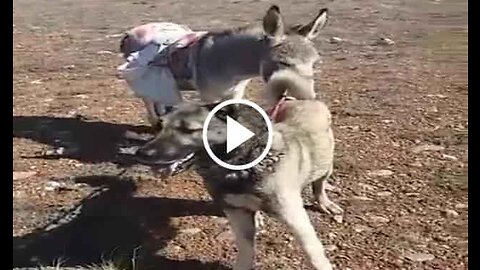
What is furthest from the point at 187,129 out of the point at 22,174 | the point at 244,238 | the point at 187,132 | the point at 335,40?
the point at 335,40

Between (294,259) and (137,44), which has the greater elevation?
(137,44)

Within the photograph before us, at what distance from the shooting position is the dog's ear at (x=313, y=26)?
63.5 inches

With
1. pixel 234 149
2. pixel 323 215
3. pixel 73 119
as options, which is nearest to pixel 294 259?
pixel 323 215

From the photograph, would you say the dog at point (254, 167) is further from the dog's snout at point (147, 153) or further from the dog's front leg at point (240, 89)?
the dog's front leg at point (240, 89)

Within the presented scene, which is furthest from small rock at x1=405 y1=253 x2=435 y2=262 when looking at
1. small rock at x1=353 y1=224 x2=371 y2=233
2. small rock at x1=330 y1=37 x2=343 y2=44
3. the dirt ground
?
small rock at x1=330 y1=37 x2=343 y2=44

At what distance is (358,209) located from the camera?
1.59 meters

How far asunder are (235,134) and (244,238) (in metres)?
0.21

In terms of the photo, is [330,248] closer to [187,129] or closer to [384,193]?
[384,193]

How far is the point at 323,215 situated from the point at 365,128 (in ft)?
1.19

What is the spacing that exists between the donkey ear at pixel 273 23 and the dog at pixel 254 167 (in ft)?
0.74

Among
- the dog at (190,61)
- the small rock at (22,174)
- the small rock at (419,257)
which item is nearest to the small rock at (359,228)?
the small rock at (419,257)

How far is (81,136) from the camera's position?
187 cm
